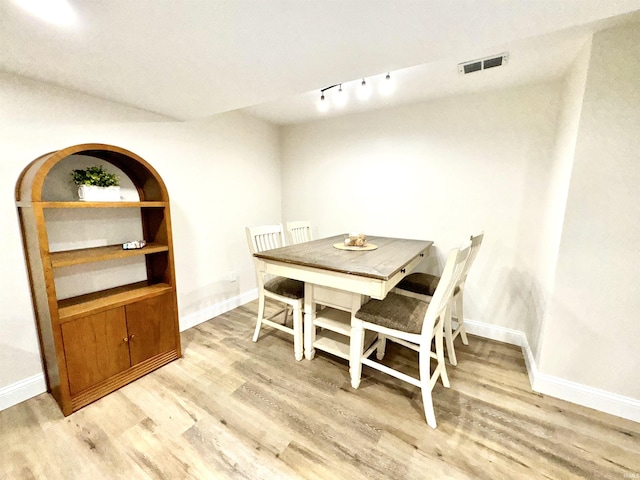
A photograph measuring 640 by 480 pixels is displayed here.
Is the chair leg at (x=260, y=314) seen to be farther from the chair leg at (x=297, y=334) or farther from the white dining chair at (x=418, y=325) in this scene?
the white dining chair at (x=418, y=325)

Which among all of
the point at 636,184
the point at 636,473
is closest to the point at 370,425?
the point at 636,473

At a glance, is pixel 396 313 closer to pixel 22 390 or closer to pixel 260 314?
pixel 260 314

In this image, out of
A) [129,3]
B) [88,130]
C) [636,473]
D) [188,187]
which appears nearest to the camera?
[129,3]

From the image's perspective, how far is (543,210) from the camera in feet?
6.66

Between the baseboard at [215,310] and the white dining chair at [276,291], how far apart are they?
0.73 meters

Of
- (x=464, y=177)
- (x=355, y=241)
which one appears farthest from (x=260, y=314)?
(x=464, y=177)

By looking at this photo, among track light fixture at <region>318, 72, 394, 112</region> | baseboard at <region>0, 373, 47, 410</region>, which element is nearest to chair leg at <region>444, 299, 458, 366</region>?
track light fixture at <region>318, 72, 394, 112</region>

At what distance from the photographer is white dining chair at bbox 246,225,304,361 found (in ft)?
6.77

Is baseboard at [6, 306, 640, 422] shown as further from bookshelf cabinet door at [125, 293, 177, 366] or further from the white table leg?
the white table leg

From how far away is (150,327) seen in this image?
192cm

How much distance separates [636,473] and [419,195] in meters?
2.13

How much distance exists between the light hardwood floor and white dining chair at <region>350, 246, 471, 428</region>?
0.18 meters

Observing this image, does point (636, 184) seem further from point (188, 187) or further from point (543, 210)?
point (188, 187)

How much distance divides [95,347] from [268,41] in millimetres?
2068
